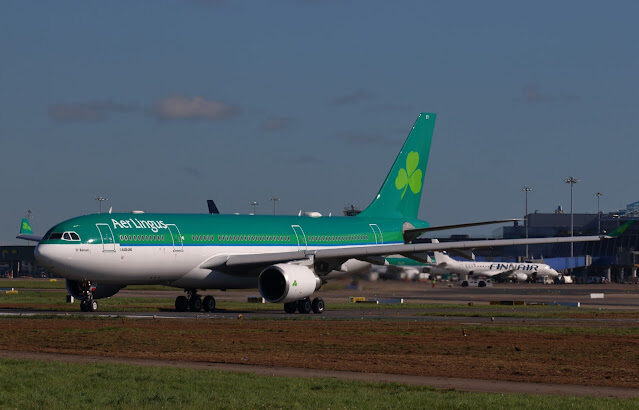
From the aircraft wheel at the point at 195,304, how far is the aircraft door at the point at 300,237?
5.85 m

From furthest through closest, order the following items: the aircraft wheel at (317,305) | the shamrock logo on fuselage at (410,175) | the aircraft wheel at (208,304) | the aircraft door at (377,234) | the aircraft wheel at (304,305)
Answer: the shamrock logo on fuselage at (410,175)
the aircraft door at (377,234)
the aircraft wheel at (208,304)
the aircraft wheel at (317,305)
the aircraft wheel at (304,305)

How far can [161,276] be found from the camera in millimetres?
50000

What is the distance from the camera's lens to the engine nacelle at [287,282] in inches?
1922

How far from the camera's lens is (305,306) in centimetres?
5134

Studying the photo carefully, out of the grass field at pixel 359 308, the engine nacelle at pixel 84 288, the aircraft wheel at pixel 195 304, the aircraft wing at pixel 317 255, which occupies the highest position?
the aircraft wing at pixel 317 255

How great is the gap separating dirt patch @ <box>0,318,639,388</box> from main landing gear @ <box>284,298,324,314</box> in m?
8.24

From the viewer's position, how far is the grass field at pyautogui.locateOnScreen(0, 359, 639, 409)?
746 inches

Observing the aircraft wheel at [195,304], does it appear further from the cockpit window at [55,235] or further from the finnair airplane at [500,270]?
the finnair airplane at [500,270]

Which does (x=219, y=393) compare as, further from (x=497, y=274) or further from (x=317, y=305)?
(x=497, y=274)

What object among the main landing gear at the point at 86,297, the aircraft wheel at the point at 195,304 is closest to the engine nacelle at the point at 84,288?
the main landing gear at the point at 86,297

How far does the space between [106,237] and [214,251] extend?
5.94 meters

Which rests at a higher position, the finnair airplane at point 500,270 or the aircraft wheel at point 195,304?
the finnair airplane at point 500,270

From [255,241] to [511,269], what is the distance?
309ft

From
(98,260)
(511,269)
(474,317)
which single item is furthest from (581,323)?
Result: (511,269)
